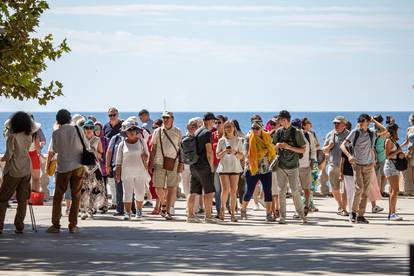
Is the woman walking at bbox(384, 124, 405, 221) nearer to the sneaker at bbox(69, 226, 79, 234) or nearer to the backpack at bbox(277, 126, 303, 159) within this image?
the backpack at bbox(277, 126, 303, 159)

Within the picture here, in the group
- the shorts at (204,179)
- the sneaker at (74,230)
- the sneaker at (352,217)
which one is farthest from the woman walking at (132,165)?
the sneaker at (352,217)

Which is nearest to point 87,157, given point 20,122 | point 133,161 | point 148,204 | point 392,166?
point 20,122

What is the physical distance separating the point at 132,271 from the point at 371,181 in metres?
9.08

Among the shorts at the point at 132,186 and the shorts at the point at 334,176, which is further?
the shorts at the point at 334,176

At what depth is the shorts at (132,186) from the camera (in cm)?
2298

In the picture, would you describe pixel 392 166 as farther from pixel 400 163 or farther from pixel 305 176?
pixel 305 176

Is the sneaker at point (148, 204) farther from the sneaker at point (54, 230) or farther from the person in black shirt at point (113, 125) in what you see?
the sneaker at point (54, 230)

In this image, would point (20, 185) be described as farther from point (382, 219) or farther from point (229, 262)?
point (382, 219)

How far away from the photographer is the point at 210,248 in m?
17.2

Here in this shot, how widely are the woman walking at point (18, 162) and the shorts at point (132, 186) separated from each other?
11.6ft

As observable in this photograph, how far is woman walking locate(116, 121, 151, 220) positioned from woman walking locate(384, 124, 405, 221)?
4.45 metres

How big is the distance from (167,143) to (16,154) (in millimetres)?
4484

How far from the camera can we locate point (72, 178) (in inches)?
787

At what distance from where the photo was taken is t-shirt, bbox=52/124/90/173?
19.9 metres
